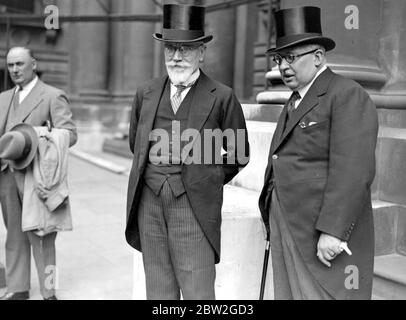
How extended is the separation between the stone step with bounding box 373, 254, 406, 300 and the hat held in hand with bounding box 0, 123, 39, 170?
271 cm

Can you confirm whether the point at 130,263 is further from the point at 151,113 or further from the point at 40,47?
the point at 40,47

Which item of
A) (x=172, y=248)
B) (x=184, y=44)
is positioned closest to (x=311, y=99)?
(x=184, y=44)

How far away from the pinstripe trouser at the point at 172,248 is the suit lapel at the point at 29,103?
1.85 meters

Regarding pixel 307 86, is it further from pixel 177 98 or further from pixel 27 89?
pixel 27 89

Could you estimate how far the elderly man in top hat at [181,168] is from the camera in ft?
9.32

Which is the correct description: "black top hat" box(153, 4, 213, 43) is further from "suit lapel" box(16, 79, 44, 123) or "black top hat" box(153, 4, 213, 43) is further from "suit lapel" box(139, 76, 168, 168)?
"suit lapel" box(16, 79, 44, 123)

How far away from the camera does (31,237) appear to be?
442 cm

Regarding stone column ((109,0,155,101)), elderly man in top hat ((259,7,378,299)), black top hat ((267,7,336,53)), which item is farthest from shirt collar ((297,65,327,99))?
stone column ((109,0,155,101))

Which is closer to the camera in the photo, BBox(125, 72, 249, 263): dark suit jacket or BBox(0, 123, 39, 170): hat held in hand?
BBox(125, 72, 249, 263): dark suit jacket

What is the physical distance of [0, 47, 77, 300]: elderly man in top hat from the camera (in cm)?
434

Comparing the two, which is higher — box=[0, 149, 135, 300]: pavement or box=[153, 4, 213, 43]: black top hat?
box=[153, 4, 213, 43]: black top hat

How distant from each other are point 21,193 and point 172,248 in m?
1.95

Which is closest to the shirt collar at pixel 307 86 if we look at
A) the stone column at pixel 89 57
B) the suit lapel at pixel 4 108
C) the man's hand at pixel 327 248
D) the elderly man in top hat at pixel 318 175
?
the elderly man in top hat at pixel 318 175
